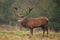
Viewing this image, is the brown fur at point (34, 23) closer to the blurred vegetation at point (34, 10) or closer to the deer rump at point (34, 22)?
the deer rump at point (34, 22)

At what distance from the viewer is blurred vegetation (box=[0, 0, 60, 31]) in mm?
7102

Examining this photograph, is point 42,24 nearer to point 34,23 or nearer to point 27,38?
point 34,23

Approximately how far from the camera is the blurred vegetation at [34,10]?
7102 mm

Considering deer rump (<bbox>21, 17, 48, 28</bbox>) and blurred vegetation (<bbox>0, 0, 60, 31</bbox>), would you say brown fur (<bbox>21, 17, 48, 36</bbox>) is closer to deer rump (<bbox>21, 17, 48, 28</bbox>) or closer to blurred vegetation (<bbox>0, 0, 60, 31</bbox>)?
deer rump (<bbox>21, 17, 48, 28</bbox>)

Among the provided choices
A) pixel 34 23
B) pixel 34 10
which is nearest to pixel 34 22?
pixel 34 23

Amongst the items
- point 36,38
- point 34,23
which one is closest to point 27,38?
point 36,38

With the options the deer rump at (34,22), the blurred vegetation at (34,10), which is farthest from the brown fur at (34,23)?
the blurred vegetation at (34,10)

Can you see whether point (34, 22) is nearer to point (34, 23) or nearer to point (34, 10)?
point (34, 23)

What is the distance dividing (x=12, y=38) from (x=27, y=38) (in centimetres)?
36

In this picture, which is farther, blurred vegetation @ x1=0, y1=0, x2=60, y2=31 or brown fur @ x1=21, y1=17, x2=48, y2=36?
blurred vegetation @ x1=0, y1=0, x2=60, y2=31

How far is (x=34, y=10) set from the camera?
24.4 ft

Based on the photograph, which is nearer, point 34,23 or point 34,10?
point 34,23

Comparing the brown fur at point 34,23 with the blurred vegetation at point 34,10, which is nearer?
the brown fur at point 34,23

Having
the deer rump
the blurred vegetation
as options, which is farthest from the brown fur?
the blurred vegetation
